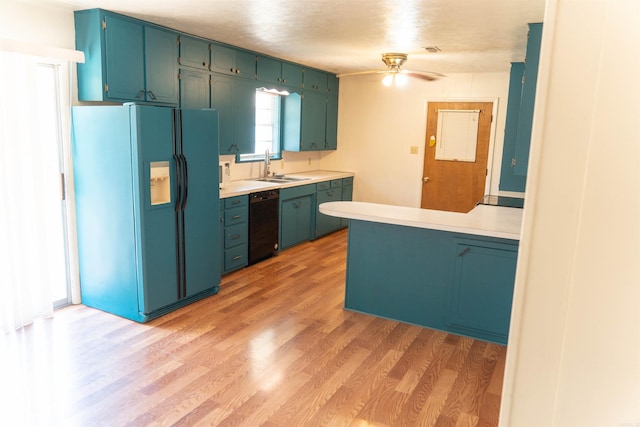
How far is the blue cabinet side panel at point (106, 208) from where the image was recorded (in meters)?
3.51

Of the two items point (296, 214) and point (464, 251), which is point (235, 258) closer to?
point (296, 214)

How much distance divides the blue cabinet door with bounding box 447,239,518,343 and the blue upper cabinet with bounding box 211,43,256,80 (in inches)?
121

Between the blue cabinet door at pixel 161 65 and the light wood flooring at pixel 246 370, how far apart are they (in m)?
1.93

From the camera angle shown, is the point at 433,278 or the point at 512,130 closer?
the point at 433,278

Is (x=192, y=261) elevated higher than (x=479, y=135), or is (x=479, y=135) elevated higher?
(x=479, y=135)

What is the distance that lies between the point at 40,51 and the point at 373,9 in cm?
237

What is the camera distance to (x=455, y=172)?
21.5 feet

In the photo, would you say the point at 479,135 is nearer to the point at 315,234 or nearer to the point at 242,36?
the point at 315,234

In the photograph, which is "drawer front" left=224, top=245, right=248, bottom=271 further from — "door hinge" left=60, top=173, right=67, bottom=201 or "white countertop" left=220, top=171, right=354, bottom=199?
"door hinge" left=60, top=173, right=67, bottom=201

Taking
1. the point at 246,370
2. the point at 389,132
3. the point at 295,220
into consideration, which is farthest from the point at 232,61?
the point at 246,370

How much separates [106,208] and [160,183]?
472mm

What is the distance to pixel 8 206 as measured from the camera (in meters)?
3.32

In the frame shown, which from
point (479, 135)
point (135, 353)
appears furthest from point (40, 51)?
point (479, 135)

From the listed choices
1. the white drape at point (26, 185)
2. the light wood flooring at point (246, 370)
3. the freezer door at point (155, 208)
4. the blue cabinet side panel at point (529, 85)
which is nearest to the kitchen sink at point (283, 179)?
the light wood flooring at point (246, 370)
